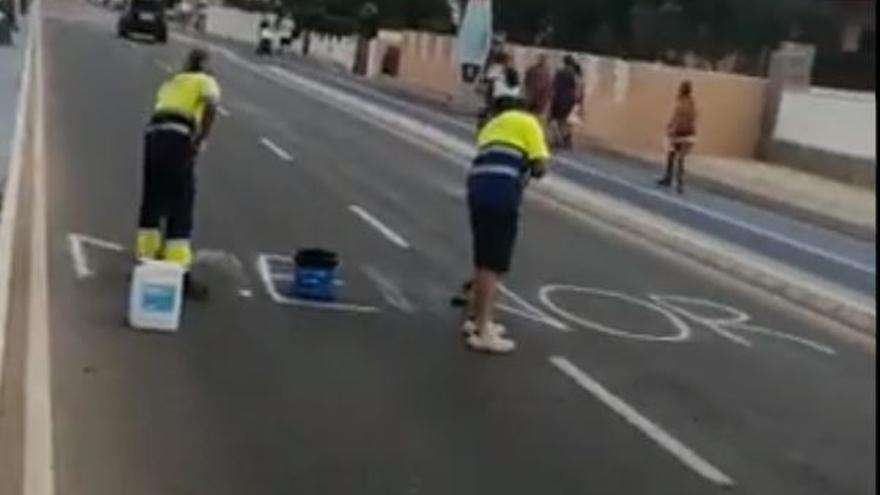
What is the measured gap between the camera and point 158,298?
11.4 m

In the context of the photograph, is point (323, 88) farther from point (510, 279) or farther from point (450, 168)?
point (510, 279)

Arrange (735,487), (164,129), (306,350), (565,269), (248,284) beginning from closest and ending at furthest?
(735,487) → (306,350) → (164,129) → (248,284) → (565,269)

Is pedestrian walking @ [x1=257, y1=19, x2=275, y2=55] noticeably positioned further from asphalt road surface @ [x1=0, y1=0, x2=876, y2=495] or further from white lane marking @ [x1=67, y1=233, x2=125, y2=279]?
white lane marking @ [x1=67, y1=233, x2=125, y2=279]

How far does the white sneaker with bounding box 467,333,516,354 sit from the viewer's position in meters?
12.2

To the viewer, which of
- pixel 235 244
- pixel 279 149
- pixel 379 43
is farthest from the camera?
pixel 379 43

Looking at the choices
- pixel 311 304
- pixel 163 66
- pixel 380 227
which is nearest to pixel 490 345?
pixel 311 304

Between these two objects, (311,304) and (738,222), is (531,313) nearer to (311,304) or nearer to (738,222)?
(311,304)

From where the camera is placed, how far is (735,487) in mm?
8805

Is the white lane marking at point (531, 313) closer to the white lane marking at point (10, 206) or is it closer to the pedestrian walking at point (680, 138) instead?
the white lane marking at point (10, 206)

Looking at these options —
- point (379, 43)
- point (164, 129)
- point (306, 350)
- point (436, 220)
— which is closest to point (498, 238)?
point (306, 350)

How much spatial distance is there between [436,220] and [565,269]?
3.54 metres

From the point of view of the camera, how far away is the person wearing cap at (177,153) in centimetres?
1293

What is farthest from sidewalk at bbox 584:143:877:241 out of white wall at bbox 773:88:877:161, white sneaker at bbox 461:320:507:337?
white sneaker at bbox 461:320:507:337

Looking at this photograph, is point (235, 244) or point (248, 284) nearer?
point (248, 284)
